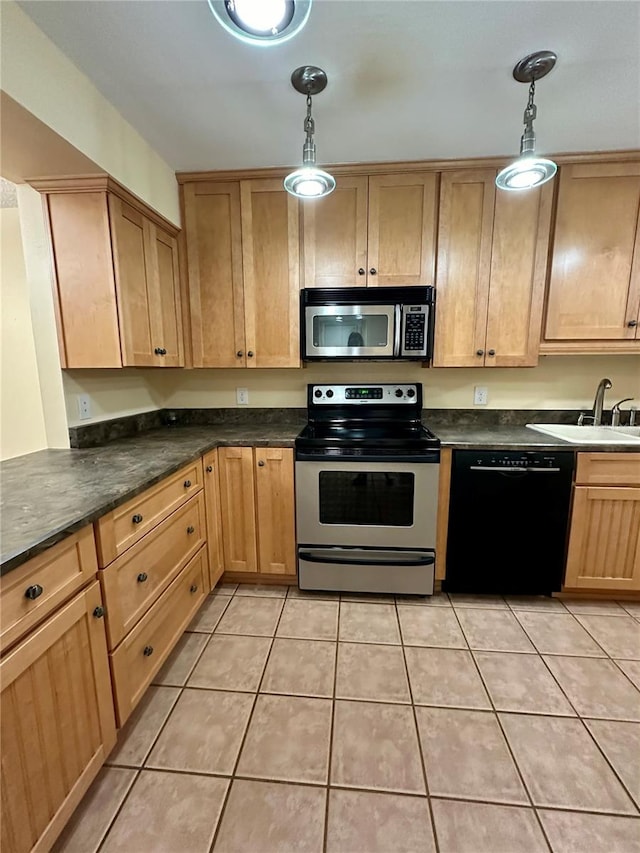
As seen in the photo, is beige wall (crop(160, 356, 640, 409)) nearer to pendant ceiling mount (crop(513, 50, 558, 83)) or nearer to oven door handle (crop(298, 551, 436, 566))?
oven door handle (crop(298, 551, 436, 566))

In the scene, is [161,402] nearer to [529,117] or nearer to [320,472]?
[320,472]

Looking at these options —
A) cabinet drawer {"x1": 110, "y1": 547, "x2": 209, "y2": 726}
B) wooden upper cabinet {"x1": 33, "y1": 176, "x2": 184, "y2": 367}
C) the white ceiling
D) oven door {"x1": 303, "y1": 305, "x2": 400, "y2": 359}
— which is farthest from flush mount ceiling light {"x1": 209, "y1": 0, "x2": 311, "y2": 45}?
cabinet drawer {"x1": 110, "y1": 547, "x2": 209, "y2": 726}

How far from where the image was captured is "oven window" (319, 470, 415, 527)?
1.96 meters

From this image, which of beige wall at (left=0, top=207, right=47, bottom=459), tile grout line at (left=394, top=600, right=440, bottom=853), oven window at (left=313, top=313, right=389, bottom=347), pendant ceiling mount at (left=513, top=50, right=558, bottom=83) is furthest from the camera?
oven window at (left=313, top=313, right=389, bottom=347)

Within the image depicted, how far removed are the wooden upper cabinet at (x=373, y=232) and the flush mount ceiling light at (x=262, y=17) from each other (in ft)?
3.44

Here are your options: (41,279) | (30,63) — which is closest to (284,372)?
(41,279)

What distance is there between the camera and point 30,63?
1.16 metres

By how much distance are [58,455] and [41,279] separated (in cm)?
79

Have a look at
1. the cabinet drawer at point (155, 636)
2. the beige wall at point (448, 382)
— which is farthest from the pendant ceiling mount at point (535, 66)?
the cabinet drawer at point (155, 636)

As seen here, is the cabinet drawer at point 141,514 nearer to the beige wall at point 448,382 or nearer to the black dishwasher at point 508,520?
the beige wall at point 448,382

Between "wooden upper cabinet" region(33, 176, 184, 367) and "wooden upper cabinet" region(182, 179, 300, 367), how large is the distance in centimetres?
41

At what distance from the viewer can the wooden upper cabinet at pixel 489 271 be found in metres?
2.01

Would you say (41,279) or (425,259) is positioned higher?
(425,259)

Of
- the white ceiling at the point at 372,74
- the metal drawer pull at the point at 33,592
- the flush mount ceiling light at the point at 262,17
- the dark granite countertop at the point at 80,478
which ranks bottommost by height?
the metal drawer pull at the point at 33,592
